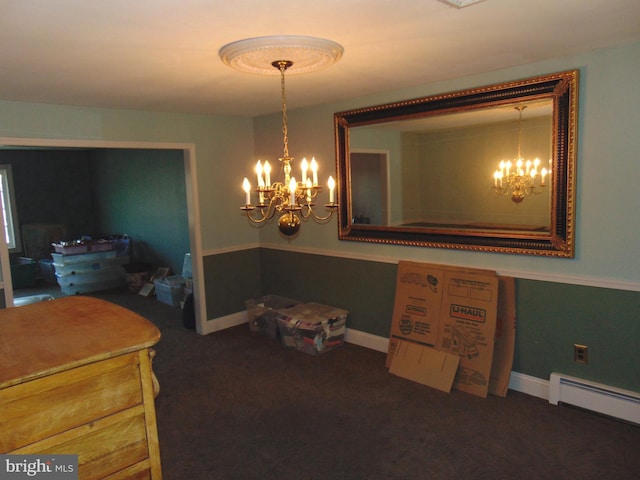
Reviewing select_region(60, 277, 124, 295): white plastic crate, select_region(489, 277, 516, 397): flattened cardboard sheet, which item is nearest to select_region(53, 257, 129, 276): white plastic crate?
select_region(60, 277, 124, 295): white plastic crate

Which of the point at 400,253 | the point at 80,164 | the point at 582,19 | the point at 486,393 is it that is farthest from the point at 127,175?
the point at 582,19

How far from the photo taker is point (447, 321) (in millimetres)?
3535

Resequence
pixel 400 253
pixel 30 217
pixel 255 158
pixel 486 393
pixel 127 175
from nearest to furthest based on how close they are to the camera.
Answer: pixel 486 393 → pixel 400 253 → pixel 255 158 → pixel 127 175 → pixel 30 217

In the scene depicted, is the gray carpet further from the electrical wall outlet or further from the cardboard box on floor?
the electrical wall outlet

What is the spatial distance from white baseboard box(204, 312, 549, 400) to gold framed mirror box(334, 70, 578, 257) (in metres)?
0.91

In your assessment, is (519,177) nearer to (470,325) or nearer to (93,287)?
(470,325)

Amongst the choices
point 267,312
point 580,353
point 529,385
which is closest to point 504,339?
point 529,385

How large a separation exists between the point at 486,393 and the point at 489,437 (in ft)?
1.74

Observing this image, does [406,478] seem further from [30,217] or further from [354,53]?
[30,217]

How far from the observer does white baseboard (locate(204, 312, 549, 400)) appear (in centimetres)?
322

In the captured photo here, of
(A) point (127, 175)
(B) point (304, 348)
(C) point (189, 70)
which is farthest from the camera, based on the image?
(A) point (127, 175)

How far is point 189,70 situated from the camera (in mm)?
2838

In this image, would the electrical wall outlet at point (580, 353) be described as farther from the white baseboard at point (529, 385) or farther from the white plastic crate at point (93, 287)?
the white plastic crate at point (93, 287)

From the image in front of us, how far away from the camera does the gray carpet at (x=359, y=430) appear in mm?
2506
